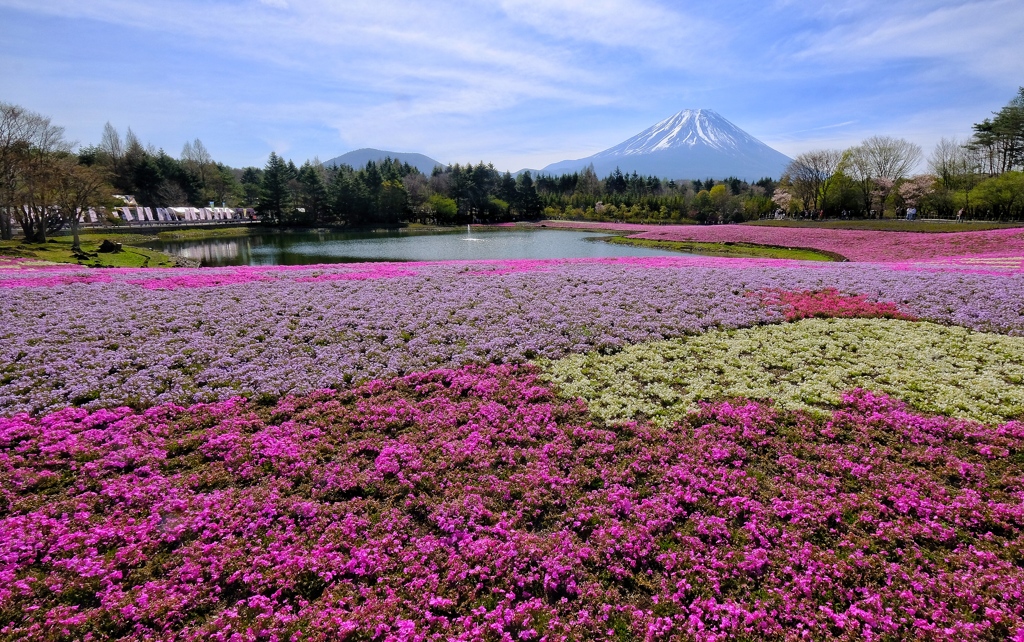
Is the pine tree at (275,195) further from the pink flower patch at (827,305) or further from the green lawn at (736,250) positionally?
the pink flower patch at (827,305)

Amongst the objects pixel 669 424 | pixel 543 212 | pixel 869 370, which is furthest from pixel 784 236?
pixel 543 212

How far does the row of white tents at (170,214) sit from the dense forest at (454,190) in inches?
285

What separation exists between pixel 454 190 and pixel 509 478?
4894 inches

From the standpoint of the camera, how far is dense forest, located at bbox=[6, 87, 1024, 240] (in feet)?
166

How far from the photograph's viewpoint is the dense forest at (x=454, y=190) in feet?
166

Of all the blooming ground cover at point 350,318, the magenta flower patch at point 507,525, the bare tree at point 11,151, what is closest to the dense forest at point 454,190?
the bare tree at point 11,151

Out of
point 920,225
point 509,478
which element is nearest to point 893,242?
point 920,225

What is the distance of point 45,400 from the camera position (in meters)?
9.83

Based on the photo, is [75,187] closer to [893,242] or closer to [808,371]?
[808,371]

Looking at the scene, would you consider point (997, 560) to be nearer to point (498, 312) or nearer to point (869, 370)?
point (869, 370)

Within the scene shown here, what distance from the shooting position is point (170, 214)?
108m

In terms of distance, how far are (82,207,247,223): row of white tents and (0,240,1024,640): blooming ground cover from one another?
365 feet

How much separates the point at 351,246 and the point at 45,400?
55.3m

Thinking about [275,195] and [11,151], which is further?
[275,195]
